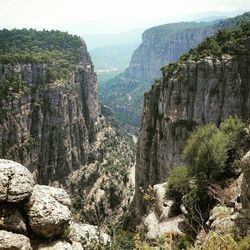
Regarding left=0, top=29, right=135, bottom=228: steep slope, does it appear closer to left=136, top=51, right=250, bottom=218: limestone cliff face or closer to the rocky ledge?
left=136, top=51, right=250, bottom=218: limestone cliff face

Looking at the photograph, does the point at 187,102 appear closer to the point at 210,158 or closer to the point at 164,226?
the point at 210,158

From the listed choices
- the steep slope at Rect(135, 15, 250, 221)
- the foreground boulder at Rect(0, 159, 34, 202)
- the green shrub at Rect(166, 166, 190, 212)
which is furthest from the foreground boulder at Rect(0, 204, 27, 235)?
the steep slope at Rect(135, 15, 250, 221)

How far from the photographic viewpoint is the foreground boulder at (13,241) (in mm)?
24688

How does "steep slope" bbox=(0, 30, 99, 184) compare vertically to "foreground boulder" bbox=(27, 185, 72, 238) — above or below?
below

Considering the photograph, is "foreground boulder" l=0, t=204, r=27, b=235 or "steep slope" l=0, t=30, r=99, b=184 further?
"steep slope" l=0, t=30, r=99, b=184

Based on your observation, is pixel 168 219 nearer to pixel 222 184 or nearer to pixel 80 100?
pixel 222 184

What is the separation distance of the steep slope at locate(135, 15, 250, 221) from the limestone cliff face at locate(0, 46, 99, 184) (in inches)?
1878

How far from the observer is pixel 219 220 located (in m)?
29.8

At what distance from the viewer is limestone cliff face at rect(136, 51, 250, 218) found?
77.6 meters

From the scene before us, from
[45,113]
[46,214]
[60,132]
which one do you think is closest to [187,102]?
[46,214]

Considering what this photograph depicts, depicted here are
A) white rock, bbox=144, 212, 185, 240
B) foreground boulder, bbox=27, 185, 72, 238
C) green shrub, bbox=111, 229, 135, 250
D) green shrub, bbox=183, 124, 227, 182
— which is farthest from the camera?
green shrub, bbox=183, 124, 227, 182

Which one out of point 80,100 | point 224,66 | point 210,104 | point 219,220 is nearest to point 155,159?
point 210,104

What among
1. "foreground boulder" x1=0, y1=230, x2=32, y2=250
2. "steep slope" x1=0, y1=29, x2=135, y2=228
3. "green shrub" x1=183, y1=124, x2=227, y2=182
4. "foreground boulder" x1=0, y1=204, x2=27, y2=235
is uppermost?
"foreground boulder" x1=0, y1=204, x2=27, y2=235

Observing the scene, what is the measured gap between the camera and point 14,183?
2586 cm
